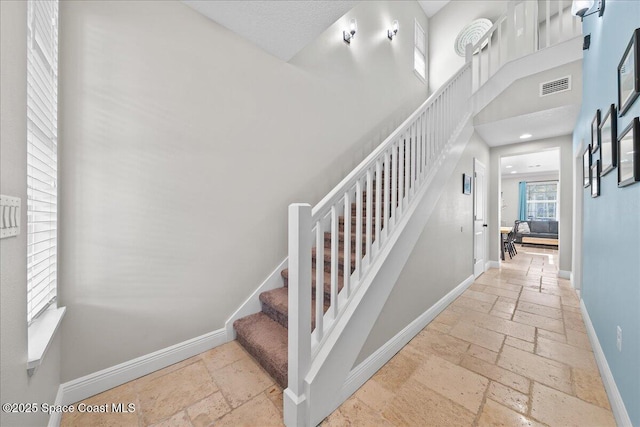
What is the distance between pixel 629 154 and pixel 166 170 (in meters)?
2.75

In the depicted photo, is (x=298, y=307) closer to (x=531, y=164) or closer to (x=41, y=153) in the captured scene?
(x=41, y=153)

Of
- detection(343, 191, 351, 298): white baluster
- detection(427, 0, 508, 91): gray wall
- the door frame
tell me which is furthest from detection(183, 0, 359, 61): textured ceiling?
detection(427, 0, 508, 91): gray wall

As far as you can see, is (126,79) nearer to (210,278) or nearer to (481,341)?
(210,278)

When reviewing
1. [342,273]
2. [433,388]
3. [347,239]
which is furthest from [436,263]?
[347,239]

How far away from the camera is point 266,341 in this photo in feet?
5.85

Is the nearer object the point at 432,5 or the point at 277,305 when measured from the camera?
the point at 277,305

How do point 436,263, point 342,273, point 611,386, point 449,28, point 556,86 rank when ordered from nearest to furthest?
point 611,386, point 342,273, point 436,263, point 556,86, point 449,28

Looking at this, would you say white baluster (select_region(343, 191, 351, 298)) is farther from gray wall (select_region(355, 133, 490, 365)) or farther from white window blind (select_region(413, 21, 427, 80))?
white window blind (select_region(413, 21, 427, 80))

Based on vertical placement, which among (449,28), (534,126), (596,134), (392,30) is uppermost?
(449,28)

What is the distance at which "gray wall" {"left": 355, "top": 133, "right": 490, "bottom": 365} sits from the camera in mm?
1897

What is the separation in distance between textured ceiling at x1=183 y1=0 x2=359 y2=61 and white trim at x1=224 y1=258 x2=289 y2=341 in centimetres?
202

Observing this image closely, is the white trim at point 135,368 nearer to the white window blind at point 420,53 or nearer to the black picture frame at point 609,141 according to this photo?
the black picture frame at point 609,141

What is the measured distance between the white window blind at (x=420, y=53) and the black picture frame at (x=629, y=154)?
4.07m

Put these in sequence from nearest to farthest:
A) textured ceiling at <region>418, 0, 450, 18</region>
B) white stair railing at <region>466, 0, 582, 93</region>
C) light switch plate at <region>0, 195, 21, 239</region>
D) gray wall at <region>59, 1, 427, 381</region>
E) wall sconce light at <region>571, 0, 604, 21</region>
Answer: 1. light switch plate at <region>0, 195, 21, 239</region>
2. gray wall at <region>59, 1, 427, 381</region>
3. wall sconce light at <region>571, 0, 604, 21</region>
4. white stair railing at <region>466, 0, 582, 93</region>
5. textured ceiling at <region>418, 0, 450, 18</region>
